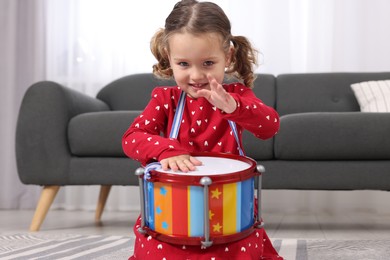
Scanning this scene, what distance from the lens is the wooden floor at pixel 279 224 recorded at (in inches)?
86.5

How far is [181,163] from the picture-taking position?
39.8 inches

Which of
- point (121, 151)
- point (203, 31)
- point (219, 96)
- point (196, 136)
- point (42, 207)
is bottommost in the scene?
point (42, 207)

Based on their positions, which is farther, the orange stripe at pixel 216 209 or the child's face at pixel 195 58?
the child's face at pixel 195 58

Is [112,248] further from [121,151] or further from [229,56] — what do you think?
[229,56]

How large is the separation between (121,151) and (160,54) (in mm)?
935

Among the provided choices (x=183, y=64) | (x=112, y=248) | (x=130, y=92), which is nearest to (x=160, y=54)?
(x=183, y=64)

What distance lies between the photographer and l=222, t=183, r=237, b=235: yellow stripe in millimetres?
979

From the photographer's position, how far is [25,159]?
2.23 m

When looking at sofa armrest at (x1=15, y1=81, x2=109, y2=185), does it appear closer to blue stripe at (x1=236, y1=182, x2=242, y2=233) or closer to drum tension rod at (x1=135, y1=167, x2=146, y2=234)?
drum tension rod at (x1=135, y1=167, x2=146, y2=234)

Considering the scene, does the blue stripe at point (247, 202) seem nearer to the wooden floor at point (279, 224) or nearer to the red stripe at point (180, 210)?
the red stripe at point (180, 210)

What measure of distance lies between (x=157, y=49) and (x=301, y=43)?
80.0 inches

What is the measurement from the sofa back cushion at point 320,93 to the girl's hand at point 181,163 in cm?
184

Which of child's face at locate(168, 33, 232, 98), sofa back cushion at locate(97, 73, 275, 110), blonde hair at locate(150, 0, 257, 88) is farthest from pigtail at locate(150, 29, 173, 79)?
sofa back cushion at locate(97, 73, 275, 110)

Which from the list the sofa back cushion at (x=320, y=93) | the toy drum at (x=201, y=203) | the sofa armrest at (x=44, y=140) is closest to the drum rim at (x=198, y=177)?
the toy drum at (x=201, y=203)
